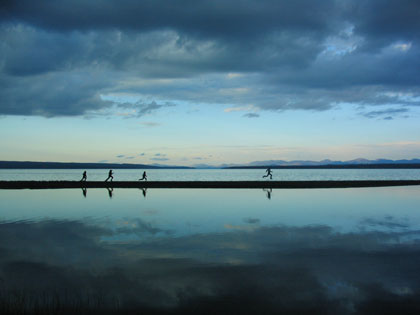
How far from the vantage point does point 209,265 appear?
39.9 feet

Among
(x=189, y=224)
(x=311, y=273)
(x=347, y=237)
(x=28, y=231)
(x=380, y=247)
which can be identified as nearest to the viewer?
(x=311, y=273)

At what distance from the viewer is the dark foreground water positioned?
884 centimetres

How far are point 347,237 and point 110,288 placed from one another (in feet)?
38.3

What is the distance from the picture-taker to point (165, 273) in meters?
11.3

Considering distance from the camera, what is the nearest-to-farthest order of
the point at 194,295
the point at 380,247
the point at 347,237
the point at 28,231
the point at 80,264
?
the point at 194,295 < the point at 80,264 < the point at 380,247 < the point at 347,237 < the point at 28,231

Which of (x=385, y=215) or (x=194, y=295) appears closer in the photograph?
(x=194, y=295)

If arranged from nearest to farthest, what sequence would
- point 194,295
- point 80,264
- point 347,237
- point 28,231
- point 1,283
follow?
point 194,295
point 1,283
point 80,264
point 347,237
point 28,231

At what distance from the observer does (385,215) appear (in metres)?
24.9

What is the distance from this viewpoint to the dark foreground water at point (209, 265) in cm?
884

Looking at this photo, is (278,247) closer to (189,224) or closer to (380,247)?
(380,247)

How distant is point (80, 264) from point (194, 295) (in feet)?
16.1

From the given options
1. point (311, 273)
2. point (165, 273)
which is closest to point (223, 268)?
point (165, 273)

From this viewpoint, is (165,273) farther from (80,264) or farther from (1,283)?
(1,283)

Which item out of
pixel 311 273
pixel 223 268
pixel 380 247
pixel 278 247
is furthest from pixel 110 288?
pixel 380 247
